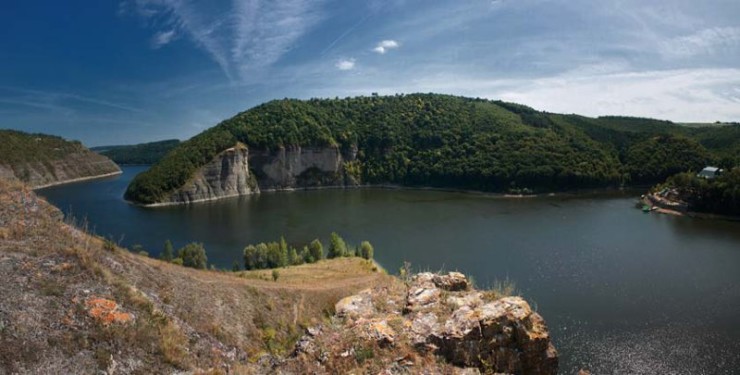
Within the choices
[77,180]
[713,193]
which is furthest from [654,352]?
[77,180]

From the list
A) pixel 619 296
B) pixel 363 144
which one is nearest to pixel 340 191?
pixel 363 144

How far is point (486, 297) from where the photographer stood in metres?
11.9

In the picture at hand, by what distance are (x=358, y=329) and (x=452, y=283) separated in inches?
161

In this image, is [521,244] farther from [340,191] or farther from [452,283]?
[340,191]

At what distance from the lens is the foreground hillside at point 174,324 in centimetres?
859

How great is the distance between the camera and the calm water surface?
28.9m

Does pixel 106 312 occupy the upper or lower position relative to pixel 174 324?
upper

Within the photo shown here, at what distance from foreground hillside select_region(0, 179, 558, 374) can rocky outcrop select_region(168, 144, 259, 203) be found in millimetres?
90368

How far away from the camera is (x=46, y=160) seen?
137750 millimetres

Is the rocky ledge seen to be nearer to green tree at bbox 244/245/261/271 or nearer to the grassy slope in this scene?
the grassy slope

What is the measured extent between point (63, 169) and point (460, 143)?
127208mm

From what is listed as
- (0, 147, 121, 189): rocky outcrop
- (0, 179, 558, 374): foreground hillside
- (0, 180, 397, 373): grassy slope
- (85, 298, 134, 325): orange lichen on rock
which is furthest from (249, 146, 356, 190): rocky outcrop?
(85, 298, 134, 325): orange lichen on rock

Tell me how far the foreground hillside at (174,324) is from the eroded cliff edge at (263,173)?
88.9m

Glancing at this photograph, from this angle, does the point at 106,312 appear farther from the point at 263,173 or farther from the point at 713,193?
the point at 263,173
